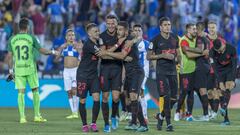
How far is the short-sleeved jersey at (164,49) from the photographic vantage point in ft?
63.9

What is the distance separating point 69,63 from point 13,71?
8.57ft

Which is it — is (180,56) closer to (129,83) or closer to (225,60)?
(225,60)

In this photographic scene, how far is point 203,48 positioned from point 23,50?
4574 mm

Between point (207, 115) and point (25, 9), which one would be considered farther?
point (25, 9)

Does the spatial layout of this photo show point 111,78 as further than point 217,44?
No

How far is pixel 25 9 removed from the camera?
110ft

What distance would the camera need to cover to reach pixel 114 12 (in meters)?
34.3

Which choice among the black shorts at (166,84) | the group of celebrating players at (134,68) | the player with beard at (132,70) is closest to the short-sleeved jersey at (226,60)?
the group of celebrating players at (134,68)

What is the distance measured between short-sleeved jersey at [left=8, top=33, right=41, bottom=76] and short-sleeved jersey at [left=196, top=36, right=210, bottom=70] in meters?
4.15

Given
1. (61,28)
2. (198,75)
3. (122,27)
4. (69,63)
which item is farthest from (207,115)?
(61,28)

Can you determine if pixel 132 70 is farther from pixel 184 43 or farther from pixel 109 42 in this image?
pixel 184 43

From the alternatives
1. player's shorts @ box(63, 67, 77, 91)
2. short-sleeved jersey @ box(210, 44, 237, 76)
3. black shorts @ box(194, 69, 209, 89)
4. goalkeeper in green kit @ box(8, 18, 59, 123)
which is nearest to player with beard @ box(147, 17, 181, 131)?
short-sleeved jersey @ box(210, 44, 237, 76)

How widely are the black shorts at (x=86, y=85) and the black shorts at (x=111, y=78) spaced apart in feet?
0.51

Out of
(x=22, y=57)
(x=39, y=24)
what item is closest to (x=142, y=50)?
(x=22, y=57)
